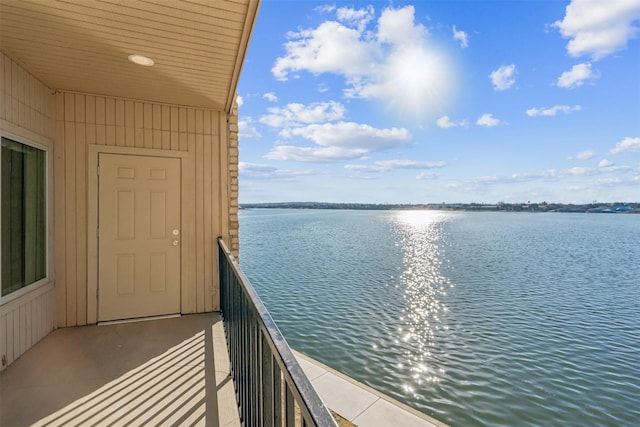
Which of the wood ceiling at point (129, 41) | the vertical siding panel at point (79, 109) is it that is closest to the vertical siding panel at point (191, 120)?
the wood ceiling at point (129, 41)

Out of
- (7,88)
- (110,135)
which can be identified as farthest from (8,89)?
(110,135)

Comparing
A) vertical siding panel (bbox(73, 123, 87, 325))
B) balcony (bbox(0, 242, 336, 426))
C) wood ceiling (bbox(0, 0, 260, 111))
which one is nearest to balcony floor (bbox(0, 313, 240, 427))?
balcony (bbox(0, 242, 336, 426))

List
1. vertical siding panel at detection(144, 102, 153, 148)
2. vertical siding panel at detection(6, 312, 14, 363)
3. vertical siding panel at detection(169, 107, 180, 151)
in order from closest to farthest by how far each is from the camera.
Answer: vertical siding panel at detection(6, 312, 14, 363) → vertical siding panel at detection(144, 102, 153, 148) → vertical siding panel at detection(169, 107, 180, 151)

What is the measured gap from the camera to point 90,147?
333 cm

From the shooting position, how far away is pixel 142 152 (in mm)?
3525

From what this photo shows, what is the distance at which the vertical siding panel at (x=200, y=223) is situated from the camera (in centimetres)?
373

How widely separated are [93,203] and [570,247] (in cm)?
2575

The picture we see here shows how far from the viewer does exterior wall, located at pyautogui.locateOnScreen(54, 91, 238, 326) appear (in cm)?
325

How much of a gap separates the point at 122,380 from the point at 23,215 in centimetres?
181

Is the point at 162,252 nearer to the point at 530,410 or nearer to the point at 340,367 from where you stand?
the point at 340,367

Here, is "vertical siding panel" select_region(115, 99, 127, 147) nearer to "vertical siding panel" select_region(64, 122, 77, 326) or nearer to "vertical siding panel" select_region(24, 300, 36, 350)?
"vertical siding panel" select_region(64, 122, 77, 326)

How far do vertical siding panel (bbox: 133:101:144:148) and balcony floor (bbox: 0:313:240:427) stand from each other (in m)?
2.09

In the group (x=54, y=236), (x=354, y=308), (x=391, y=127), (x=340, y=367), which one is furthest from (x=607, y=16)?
(x=391, y=127)

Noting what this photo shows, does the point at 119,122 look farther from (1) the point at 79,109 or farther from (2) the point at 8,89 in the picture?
(2) the point at 8,89
